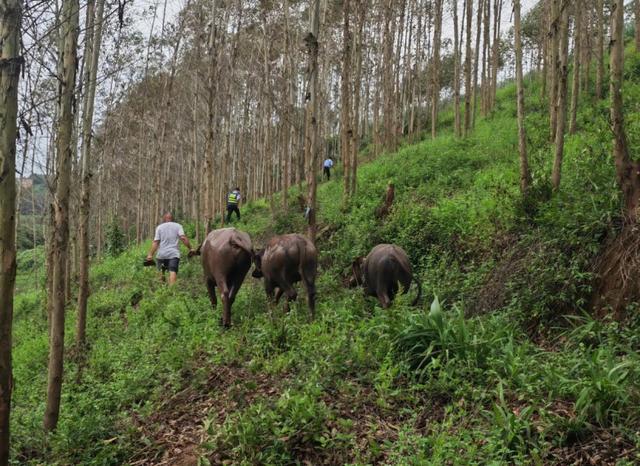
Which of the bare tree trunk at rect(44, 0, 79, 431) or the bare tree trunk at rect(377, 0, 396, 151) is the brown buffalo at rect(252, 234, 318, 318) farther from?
the bare tree trunk at rect(377, 0, 396, 151)

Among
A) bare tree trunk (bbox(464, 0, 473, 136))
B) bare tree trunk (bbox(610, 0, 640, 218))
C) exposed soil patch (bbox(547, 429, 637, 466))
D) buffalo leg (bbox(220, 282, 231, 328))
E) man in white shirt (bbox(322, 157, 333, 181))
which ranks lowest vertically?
exposed soil patch (bbox(547, 429, 637, 466))

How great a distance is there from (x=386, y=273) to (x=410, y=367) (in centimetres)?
242

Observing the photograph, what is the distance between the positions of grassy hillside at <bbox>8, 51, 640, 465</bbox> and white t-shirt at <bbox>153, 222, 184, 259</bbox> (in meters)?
0.91

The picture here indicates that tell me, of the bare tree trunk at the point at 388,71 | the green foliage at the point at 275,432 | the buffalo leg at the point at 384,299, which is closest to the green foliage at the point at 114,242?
the bare tree trunk at the point at 388,71

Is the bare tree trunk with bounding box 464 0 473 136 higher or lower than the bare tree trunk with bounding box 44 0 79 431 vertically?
higher

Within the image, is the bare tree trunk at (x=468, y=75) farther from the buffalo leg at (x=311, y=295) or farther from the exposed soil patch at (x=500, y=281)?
the buffalo leg at (x=311, y=295)

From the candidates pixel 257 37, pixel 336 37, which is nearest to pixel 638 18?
pixel 336 37

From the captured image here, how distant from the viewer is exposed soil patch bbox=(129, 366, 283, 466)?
4625mm

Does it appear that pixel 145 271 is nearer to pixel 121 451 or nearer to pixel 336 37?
pixel 121 451

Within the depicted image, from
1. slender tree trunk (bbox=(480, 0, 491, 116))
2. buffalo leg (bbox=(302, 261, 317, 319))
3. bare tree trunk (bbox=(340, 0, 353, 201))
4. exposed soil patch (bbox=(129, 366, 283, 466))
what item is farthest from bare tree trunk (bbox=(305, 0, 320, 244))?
slender tree trunk (bbox=(480, 0, 491, 116))

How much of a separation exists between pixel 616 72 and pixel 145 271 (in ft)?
37.6

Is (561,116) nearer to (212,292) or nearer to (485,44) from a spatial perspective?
(212,292)

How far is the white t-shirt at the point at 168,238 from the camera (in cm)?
1030

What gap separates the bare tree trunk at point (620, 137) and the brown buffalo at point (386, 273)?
2.66 meters
